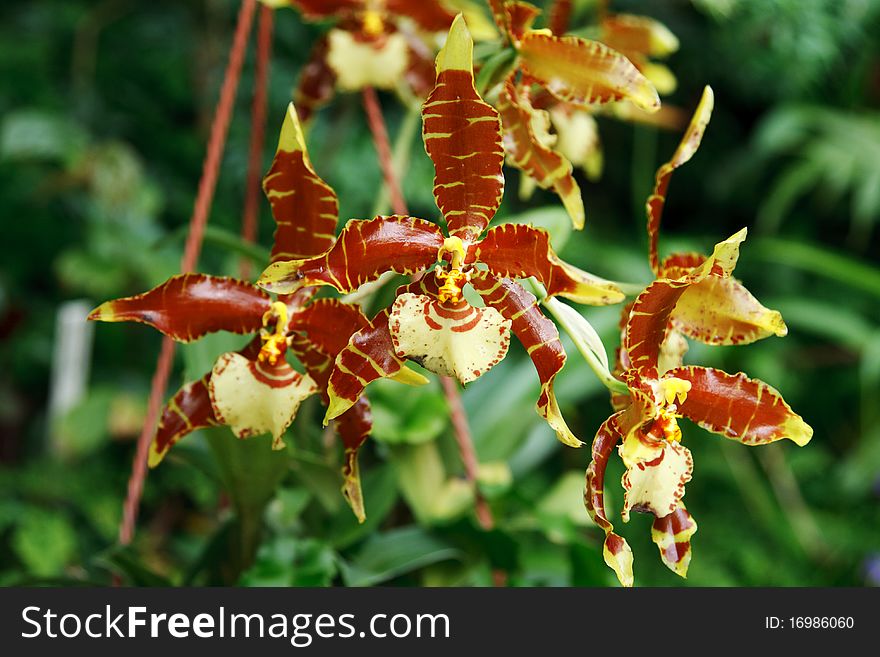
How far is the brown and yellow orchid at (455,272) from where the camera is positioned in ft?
1.66

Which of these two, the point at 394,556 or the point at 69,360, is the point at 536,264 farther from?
the point at 69,360

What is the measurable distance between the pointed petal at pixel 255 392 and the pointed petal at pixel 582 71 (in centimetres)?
28

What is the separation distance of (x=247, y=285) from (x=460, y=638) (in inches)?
11.7

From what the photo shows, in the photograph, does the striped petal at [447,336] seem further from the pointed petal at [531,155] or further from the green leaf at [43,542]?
the green leaf at [43,542]

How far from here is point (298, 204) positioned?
61 cm

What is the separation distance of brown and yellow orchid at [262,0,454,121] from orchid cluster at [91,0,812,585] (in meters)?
0.25

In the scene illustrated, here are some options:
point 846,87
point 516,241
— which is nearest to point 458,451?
point 516,241

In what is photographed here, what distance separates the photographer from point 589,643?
0.62 meters

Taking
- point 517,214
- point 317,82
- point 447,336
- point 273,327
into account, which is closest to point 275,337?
point 273,327

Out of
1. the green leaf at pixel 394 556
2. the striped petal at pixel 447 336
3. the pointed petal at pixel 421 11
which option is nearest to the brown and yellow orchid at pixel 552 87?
the striped petal at pixel 447 336

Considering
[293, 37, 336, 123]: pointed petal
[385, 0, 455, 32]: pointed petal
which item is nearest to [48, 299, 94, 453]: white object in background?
[293, 37, 336, 123]: pointed petal

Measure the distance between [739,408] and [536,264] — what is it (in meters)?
0.16

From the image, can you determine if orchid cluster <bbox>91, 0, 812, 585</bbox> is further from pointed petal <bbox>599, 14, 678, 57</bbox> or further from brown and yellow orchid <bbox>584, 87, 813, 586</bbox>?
pointed petal <bbox>599, 14, 678, 57</bbox>

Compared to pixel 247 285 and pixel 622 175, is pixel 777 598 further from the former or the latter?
pixel 622 175
